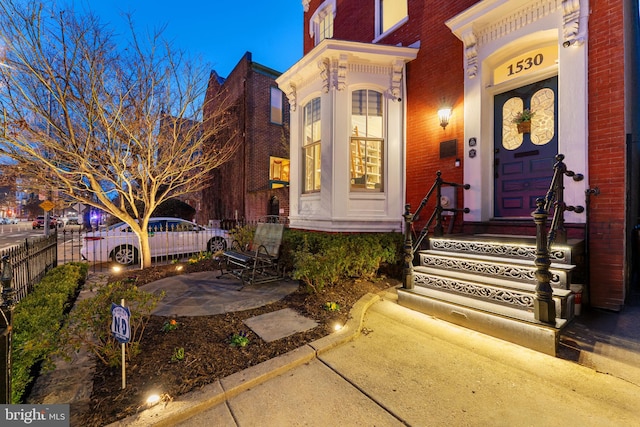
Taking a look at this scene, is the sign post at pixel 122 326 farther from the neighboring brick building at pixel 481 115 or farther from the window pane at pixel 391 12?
the window pane at pixel 391 12

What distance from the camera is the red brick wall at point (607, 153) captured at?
14.0 ft

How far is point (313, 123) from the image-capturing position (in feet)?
26.3

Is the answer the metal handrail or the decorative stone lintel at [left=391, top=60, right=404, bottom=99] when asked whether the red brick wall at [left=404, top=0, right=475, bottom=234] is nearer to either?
the decorative stone lintel at [left=391, top=60, right=404, bottom=99]

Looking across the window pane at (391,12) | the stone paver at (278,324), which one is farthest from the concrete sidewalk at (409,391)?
the window pane at (391,12)

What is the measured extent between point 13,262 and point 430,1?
32.5 feet

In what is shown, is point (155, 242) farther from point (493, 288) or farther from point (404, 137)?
Result: point (493, 288)

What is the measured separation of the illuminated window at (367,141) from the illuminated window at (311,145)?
1.10 metres

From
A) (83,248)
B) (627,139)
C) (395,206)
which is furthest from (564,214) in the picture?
(83,248)

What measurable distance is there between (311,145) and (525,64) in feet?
16.7

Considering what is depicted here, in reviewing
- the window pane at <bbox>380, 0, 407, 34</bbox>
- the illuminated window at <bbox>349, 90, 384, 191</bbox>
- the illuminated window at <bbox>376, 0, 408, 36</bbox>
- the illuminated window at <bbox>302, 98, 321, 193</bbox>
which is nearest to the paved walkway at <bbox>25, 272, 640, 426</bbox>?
the illuminated window at <bbox>349, 90, 384, 191</bbox>

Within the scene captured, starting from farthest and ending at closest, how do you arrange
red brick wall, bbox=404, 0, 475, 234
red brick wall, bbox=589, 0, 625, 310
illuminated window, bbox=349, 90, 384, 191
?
illuminated window, bbox=349, 90, 384, 191, red brick wall, bbox=404, 0, 475, 234, red brick wall, bbox=589, 0, 625, 310

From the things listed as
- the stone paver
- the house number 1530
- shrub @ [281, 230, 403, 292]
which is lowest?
the stone paver

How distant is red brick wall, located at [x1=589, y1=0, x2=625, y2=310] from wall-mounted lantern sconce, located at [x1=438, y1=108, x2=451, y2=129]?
2327 millimetres

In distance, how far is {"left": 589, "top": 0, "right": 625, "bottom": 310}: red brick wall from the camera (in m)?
4.27
